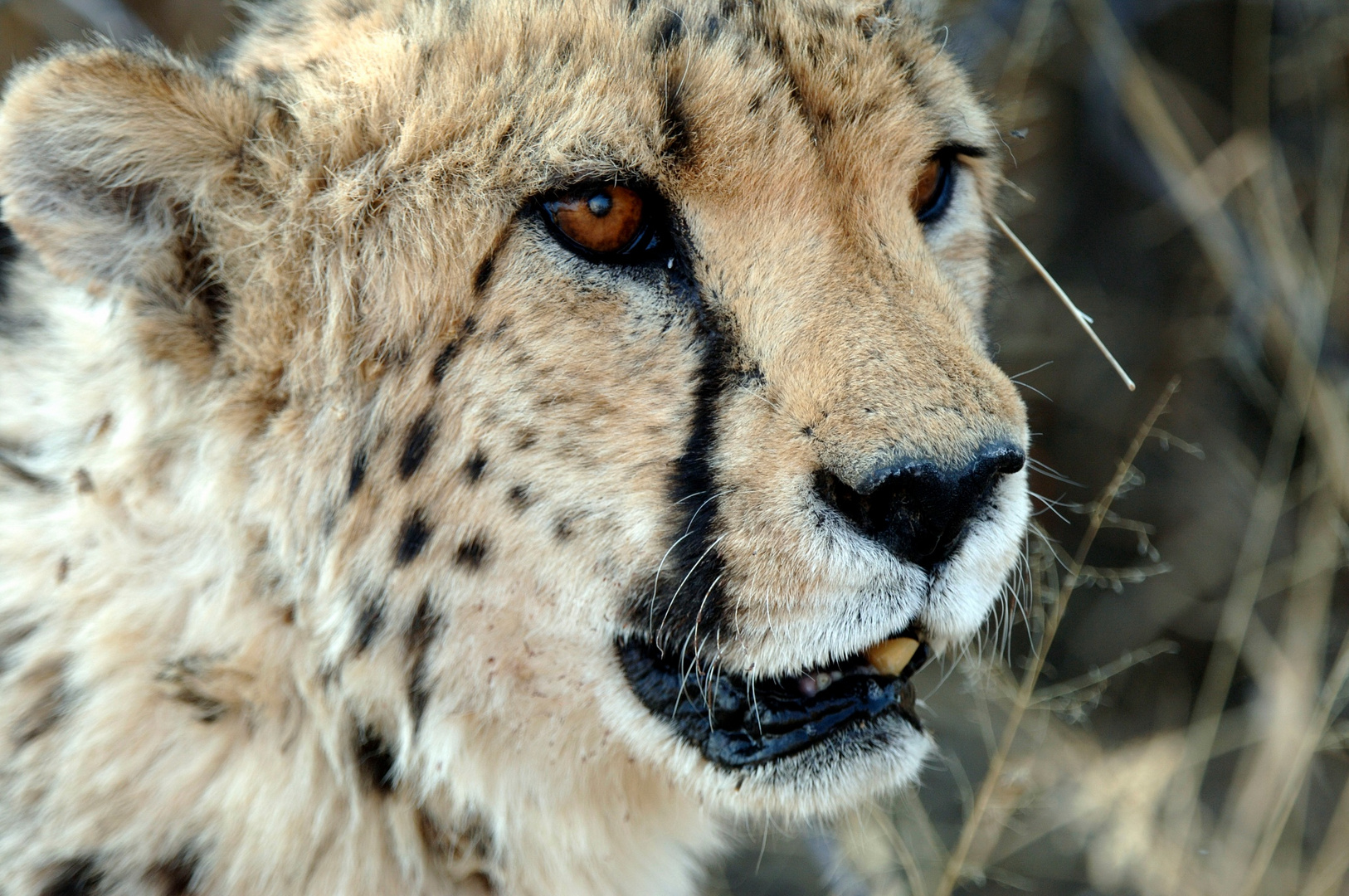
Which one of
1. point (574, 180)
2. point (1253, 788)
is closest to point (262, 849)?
point (574, 180)

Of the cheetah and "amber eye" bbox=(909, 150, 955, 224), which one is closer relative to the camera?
the cheetah

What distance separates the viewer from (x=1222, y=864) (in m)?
3.26

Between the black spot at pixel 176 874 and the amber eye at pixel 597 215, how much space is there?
1.06 meters

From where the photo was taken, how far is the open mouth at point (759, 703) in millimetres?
1699

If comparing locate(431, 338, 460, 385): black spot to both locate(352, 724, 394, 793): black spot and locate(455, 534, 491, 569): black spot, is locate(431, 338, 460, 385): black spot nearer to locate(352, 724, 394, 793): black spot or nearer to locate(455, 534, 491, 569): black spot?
locate(455, 534, 491, 569): black spot

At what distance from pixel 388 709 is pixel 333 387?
0.49 m

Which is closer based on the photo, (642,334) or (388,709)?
(642,334)

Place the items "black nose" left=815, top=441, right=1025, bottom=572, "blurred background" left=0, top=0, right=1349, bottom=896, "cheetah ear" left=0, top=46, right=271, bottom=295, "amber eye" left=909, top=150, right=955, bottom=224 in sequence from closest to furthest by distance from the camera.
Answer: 1. "black nose" left=815, top=441, right=1025, bottom=572
2. "cheetah ear" left=0, top=46, right=271, bottom=295
3. "amber eye" left=909, top=150, right=955, bottom=224
4. "blurred background" left=0, top=0, right=1349, bottom=896

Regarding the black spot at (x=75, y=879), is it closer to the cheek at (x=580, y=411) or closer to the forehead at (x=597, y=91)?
the cheek at (x=580, y=411)

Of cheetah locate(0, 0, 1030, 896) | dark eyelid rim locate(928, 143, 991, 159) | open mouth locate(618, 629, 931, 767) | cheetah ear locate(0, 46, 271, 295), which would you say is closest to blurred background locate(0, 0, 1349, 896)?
dark eyelid rim locate(928, 143, 991, 159)

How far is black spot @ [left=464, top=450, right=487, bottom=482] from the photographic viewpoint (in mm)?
1640

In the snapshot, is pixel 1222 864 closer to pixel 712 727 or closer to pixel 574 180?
pixel 712 727

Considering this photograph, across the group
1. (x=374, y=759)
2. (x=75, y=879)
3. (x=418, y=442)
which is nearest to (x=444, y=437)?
(x=418, y=442)

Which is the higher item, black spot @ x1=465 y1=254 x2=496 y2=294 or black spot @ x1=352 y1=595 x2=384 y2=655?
black spot @ x1=465 y1=254 x2=496 y2=294
